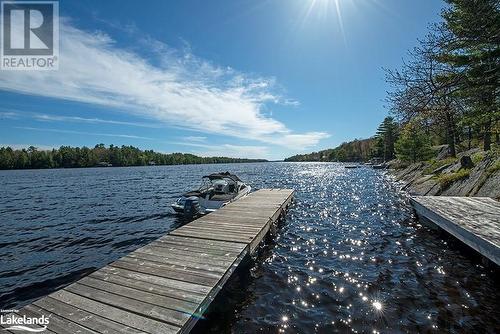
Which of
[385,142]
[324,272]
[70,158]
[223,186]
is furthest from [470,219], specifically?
[70,158]

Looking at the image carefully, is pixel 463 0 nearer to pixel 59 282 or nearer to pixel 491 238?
pixel 491 238

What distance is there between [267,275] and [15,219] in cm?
1729

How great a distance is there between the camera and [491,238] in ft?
20.8

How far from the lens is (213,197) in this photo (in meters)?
15.6

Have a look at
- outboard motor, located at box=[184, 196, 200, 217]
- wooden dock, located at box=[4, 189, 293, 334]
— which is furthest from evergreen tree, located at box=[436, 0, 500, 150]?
outboard motor, located at box=[184, 196, 200, 217]

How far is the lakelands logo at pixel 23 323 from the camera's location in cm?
373

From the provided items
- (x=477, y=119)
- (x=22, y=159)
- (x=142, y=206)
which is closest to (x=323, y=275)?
(x=477, y=119)

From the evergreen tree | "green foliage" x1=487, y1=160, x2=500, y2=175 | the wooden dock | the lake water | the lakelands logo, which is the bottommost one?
the lake water

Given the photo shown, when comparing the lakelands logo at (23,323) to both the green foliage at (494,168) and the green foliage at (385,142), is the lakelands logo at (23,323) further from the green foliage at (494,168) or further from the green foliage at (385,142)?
the green foliage at (385,142)

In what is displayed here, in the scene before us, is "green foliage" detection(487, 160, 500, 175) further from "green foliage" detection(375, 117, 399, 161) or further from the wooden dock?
"green foliage" detection(375, 117, 399, 161)

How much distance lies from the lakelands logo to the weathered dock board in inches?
342

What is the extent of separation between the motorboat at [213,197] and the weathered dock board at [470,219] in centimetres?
971

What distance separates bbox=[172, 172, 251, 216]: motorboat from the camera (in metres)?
13.8

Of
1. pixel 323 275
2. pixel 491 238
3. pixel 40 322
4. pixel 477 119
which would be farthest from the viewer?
pixel 477 119
